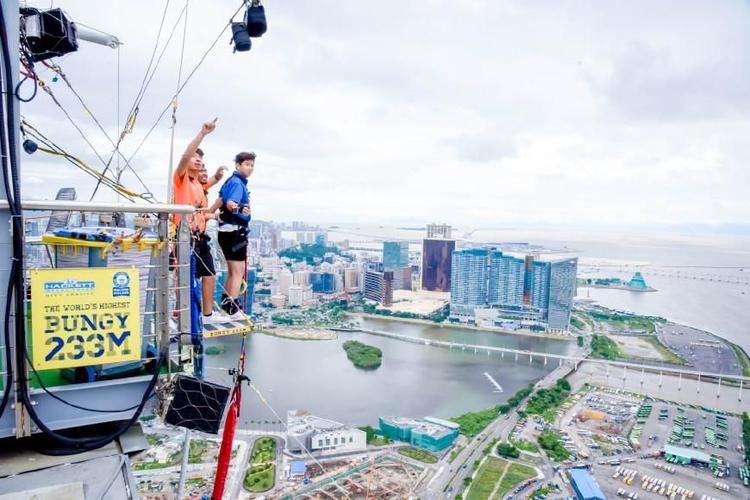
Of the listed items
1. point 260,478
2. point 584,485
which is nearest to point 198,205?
point 260,478

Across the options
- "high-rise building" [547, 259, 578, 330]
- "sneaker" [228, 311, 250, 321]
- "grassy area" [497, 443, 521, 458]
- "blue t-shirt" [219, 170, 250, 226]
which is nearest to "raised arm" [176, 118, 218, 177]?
"blue t-shirt" [219, 170, 250, 226]

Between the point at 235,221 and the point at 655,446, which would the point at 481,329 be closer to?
the point at 655,446

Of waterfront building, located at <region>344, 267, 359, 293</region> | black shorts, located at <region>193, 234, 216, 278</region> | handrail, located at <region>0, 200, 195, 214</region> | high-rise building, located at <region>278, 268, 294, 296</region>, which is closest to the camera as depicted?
handrail, located at <region>0, 200, 195, 214</region>

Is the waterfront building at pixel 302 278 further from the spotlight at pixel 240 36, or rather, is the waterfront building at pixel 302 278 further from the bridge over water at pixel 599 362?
the spotlight at pixel 240 36

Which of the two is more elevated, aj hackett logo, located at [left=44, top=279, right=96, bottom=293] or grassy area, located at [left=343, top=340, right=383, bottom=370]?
aj hackett logo, located at [left=44, top=279, right=96, bottom=293]

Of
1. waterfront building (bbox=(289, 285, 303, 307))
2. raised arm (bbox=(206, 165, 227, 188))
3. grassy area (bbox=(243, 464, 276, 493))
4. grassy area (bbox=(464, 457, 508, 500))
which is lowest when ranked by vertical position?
grassy area (bbox=(464, 457, 508, 500))

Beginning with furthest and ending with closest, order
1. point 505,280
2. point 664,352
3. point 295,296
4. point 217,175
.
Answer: point 295,296, point 505,280, point 664,352, point 217,175

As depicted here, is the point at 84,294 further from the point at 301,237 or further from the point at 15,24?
the point at 301,237

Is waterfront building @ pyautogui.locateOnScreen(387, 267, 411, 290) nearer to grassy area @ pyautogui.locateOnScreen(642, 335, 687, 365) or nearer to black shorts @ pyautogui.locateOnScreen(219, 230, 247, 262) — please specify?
grassy area @ pyautogui.locateOnScreen(642, 335, 687, 365)
